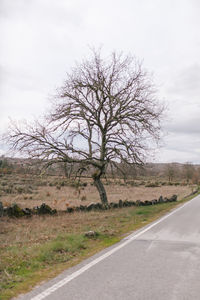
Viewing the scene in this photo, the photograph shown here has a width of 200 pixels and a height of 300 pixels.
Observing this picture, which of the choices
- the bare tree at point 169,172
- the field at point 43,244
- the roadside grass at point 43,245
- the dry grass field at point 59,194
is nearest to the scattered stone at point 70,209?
the dry grass field at point 59,194

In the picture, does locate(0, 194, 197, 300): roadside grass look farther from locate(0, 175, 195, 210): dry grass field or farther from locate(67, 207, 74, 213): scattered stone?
locate(0, 175, 195, 210): dry grass field

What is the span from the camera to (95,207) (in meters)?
17.2

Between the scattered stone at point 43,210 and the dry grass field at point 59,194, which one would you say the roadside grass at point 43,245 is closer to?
the scattered stone at point 43,210

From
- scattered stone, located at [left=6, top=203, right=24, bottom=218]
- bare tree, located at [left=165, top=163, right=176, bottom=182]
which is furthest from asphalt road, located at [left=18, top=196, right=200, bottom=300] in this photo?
bare tree, located at [left=165, top=163, right=176, bottom=182]

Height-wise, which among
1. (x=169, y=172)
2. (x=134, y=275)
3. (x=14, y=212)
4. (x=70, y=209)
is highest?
(x=169, y=172)

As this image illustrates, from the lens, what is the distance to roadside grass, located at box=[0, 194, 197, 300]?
5.52 meters

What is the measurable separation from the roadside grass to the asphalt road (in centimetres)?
42

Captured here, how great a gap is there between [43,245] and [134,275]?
10.3 ft

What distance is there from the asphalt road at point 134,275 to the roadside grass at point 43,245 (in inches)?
16.7

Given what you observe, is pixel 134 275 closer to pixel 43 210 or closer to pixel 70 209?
pixel 43 210

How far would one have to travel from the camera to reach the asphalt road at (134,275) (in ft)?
15.0

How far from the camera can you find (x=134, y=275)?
18.0 ft

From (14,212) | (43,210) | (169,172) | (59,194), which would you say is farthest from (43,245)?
(169,172)

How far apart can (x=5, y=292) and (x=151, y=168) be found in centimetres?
1366
